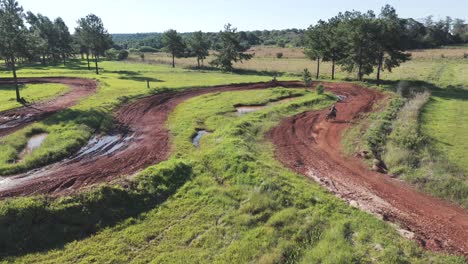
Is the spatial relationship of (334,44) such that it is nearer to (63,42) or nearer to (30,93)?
(30,93)

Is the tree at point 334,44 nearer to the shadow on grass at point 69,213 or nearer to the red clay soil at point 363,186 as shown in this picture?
the red clay soil at point 363,186

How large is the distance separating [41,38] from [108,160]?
250 feet

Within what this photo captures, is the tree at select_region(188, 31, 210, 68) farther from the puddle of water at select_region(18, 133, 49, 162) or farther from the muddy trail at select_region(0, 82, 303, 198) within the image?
the puddle of water at select_region(18, 133, 49, 162)

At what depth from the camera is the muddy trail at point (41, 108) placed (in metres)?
28.5

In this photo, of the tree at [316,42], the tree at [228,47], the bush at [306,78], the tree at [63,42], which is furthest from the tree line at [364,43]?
the tree at [63,42]

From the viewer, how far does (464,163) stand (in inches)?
822

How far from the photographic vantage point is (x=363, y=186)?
1744 centimetres

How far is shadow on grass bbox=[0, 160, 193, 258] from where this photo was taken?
12.9 metres

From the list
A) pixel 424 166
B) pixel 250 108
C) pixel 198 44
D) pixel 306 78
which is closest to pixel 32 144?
pixel 250 108

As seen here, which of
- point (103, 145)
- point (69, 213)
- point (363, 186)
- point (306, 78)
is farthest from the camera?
point (306, 78)

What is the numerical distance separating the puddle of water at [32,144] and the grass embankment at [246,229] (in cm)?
1003

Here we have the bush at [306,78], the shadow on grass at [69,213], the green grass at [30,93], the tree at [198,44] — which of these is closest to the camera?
the shadow on grass at [69,213]

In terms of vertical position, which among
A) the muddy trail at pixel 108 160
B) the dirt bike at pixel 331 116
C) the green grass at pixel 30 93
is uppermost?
the green grass at pixel 30 93

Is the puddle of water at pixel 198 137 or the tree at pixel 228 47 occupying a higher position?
the tree at pixel 228 47
